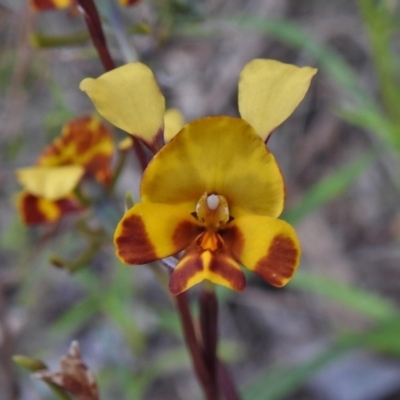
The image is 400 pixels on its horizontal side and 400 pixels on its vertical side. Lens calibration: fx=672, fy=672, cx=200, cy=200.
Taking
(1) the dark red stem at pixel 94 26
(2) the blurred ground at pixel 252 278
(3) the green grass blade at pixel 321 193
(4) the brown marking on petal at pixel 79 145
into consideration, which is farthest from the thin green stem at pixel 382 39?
(1) the dark red stem at pixel 94 26

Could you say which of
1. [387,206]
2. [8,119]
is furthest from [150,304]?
[387,206]

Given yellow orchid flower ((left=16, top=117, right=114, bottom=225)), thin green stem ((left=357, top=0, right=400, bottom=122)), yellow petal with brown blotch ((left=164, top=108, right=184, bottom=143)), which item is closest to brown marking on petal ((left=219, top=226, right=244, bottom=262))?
yellow petal with brown blotch ((left=164, top=108, right=184, bottom=143))

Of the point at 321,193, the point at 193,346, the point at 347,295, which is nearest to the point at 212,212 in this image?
the point at 193,346

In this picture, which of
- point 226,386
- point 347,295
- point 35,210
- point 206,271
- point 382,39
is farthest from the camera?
point 347,295

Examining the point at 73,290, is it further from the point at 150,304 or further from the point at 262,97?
the point at 262,97

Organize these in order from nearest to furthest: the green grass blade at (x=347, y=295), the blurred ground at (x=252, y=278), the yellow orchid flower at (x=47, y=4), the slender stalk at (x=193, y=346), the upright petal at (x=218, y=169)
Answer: the upright petal at (x=218, y=169)
the slender stalk at (x=193, y=346)
the yellow orchid flower at (x=47, y=4)
the green grass blade at (x=347, y=295)
the blurred ground at (x=252, y=278)

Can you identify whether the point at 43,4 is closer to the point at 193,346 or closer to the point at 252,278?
the point at 193,346

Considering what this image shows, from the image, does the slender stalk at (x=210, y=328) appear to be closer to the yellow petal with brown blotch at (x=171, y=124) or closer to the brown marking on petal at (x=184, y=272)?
the brown marking on petal at (x=184, y=272)
